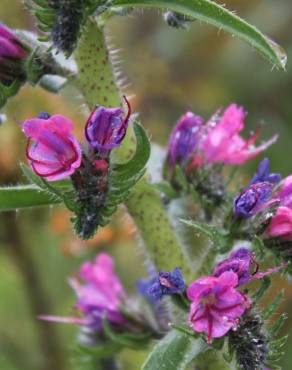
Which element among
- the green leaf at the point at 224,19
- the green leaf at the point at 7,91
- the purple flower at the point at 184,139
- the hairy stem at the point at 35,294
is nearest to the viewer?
the green leaf at the point at 224,19

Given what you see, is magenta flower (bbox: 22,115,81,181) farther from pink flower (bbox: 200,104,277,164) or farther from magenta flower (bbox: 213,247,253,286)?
pink flower (bbox: 200,104,277,164)

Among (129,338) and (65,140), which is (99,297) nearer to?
(129,338)

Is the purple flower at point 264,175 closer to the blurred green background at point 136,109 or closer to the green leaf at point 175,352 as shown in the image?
the green leaf at point 175,352

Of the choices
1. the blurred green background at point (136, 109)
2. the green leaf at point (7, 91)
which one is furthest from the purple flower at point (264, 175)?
the blurred green background at point (136, 109)

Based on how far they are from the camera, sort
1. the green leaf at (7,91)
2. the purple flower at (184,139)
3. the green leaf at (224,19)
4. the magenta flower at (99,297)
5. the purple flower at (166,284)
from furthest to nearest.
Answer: the magenta flower at (99,297) < the purple flower at (184,139) < the green leaf at (7,91) < the purple flower at (166,284) < the green leaf at (224,19)

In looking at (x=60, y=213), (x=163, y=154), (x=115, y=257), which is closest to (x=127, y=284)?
(x=115, y=257)

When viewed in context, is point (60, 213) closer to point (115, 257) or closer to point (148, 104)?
point (115, 257)

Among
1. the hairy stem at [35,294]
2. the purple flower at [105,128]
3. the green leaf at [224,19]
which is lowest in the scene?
the hairy stem at [35,294]

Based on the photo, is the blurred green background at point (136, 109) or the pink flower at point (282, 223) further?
the blurred green background at point (136, 109)
